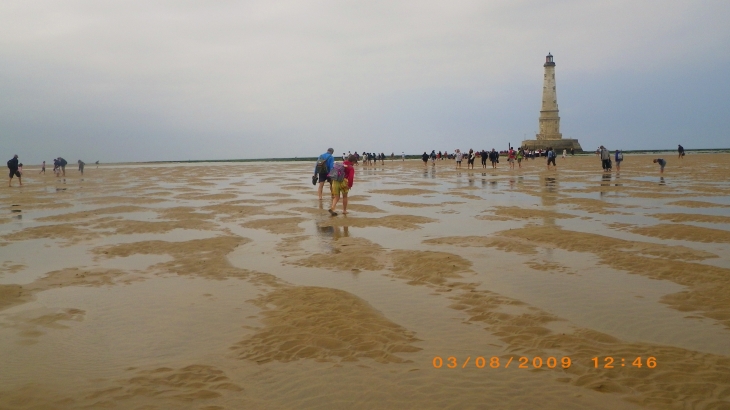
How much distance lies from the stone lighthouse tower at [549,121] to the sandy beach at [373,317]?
285 ft

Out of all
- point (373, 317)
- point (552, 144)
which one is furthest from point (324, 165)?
point (552, 144)

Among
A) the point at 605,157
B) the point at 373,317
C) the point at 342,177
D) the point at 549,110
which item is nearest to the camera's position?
the point at 373,317

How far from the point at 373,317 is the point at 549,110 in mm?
99505

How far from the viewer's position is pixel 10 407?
3.86 metres

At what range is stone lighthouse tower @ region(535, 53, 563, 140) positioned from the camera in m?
95.0

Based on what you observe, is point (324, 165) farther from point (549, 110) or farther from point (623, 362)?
point (549, 110)

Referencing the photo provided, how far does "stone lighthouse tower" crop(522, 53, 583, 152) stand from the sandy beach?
87001 mm

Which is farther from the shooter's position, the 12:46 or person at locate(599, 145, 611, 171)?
person at locate(599, 145, 611, 171)

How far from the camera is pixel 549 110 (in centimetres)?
9562

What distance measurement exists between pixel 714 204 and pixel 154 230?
1767cm
